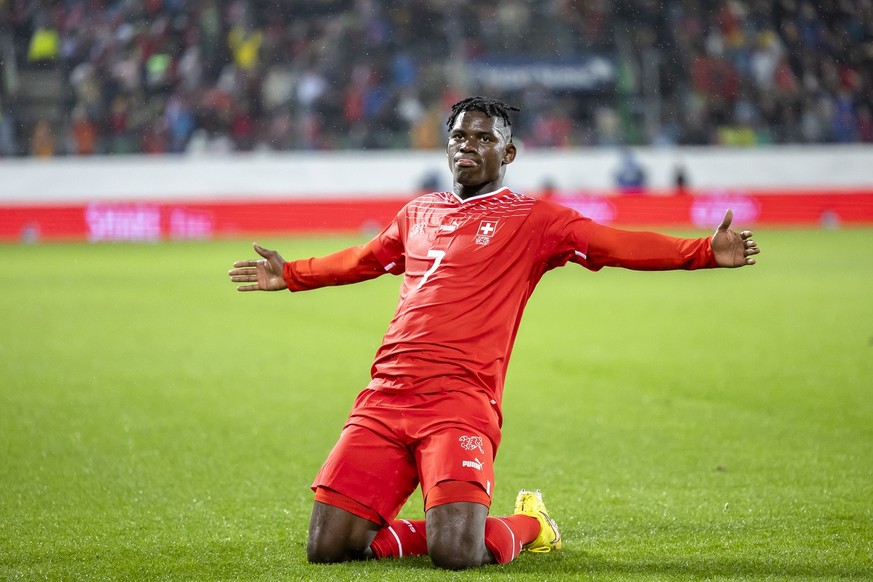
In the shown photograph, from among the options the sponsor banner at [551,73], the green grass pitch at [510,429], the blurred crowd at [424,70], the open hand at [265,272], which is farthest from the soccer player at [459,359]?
the sponsor banner at [551,73]

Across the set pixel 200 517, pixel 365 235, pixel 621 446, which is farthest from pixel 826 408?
pixel 365 235

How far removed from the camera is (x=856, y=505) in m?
5.58

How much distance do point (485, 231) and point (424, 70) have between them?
83.0 ft

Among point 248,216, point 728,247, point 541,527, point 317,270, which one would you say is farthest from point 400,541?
point 248,216

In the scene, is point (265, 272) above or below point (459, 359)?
above

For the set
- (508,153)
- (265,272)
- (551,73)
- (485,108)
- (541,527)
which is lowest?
(541,527)

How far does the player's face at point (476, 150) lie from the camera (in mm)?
4820

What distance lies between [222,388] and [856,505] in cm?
534

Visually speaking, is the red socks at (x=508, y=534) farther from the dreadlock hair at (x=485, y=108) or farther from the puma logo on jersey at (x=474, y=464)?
the dreadlock hair at (x=485, y=108)

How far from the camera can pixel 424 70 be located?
96.9 ft

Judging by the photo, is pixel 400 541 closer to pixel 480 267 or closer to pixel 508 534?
pixel 508 534

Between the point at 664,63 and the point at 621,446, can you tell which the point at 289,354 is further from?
the point at 664,63

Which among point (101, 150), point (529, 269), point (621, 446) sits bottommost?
point (621, 446)

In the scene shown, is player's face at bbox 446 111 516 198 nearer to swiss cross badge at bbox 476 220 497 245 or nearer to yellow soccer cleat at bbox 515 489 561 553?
swiss cross badge at bbox 476 220 497 245
